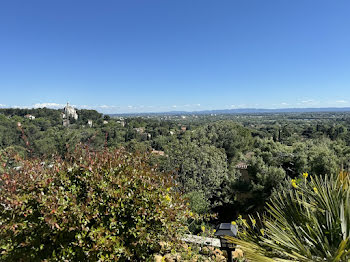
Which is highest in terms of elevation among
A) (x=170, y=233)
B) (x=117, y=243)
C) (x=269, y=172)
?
(x=117, y=243)

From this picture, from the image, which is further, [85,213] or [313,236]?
[85,213]

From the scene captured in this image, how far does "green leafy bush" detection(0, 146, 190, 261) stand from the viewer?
1963 millimetres

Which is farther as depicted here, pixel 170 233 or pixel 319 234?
pixel 170 233

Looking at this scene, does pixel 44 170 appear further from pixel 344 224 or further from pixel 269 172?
pixel 269 172

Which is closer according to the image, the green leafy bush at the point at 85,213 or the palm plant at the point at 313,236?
the palm plant at the point at 313,236

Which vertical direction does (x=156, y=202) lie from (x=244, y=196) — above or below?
above

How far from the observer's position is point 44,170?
2.50 metres

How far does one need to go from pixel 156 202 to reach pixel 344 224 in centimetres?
166

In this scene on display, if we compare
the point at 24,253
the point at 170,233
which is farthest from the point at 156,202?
the point at 24,253

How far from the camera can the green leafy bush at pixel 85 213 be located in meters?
1.96

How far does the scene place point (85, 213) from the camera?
2023mm

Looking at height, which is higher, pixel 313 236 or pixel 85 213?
pixel 85 213

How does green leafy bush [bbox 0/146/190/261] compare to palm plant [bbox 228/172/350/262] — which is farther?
green leafy bush [bbox 0/146/190/261]

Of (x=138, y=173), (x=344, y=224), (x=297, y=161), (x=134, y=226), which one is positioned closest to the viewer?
(x=344, y=224)
